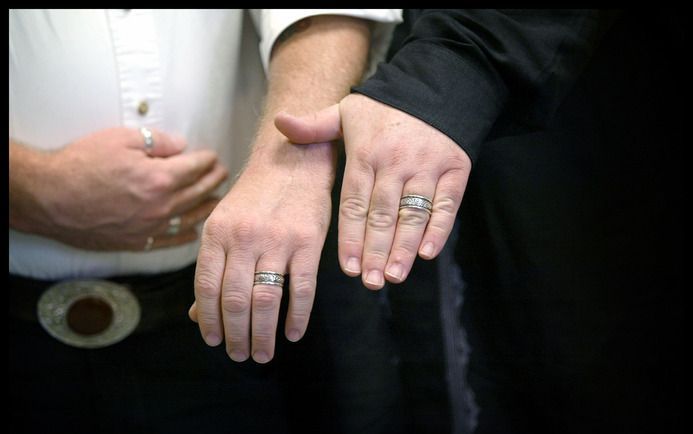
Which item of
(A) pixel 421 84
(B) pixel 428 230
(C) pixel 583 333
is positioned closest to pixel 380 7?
(A) pixel 421 84

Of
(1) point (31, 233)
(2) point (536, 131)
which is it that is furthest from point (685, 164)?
(1) point (31, 233)

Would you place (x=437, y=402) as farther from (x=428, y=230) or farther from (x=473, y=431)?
(x=428, y=230)

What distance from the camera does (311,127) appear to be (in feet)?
1.85

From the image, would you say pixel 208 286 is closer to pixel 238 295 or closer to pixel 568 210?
pixel 238 295

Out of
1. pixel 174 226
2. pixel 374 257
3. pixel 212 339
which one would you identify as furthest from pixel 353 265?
pixel 174 226

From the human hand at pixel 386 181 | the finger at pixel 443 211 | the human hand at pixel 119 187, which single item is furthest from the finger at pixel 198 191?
the finger at pixel 443 211

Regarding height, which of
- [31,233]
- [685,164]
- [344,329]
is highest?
[685,164]

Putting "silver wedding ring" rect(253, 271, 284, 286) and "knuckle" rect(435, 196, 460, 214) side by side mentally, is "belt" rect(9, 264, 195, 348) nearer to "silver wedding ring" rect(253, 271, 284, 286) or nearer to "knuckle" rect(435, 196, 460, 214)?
"silver wedding ring" rect(253, 271, 284, 286)

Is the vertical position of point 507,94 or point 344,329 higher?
point 507,94

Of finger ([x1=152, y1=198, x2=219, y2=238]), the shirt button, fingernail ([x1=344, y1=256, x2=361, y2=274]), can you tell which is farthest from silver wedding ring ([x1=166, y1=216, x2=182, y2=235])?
fingernail ([x1=344, y1=256, x2=361, y2=274])

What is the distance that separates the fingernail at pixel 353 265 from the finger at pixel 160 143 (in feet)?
0.88

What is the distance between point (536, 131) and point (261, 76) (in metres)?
0.28

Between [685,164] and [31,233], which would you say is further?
[31,233]

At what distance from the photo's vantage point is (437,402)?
52 cm
